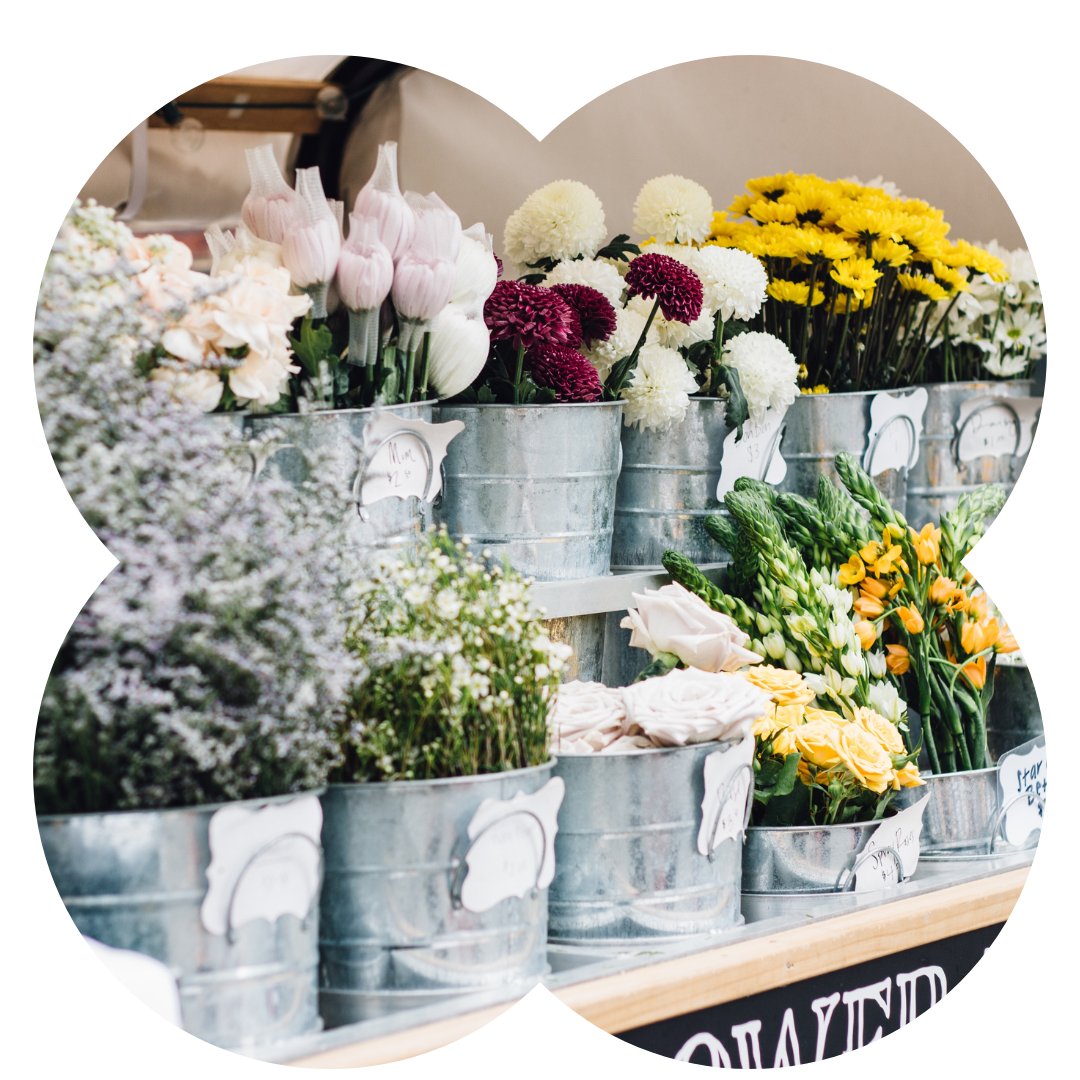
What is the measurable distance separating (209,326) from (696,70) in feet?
3.22

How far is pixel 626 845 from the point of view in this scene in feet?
5.15

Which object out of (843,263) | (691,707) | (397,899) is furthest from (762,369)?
(397,899)

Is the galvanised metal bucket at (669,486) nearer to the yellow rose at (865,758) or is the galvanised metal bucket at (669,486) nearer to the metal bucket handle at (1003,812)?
the yellow rose at (865,758)

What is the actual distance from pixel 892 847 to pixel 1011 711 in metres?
0.40

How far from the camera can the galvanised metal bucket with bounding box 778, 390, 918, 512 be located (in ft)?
6.80

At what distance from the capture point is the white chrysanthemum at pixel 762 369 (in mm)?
1951

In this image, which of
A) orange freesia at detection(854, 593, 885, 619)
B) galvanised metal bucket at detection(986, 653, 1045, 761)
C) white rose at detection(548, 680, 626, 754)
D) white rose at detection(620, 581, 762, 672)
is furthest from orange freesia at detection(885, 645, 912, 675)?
white rose at detection(548, 680, 626, 754)

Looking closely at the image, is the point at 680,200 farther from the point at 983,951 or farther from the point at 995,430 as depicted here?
the point at 983,951

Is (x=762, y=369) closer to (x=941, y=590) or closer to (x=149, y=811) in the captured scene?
(x=941, y=590)

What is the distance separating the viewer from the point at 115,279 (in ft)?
4.29

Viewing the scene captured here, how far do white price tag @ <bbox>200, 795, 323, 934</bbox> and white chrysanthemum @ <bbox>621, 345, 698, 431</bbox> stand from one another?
79 centimetres

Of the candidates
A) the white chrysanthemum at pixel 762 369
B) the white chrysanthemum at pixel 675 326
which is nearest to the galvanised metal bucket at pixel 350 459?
the white chrysanthemum at pixel 675 326

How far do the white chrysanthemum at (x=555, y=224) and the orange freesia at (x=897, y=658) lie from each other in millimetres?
761

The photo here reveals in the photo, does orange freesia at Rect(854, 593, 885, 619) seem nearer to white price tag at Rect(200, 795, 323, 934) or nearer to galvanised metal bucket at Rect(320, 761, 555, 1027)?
galvanised metal bucket at Rect(320, 761, 555, 1027)
